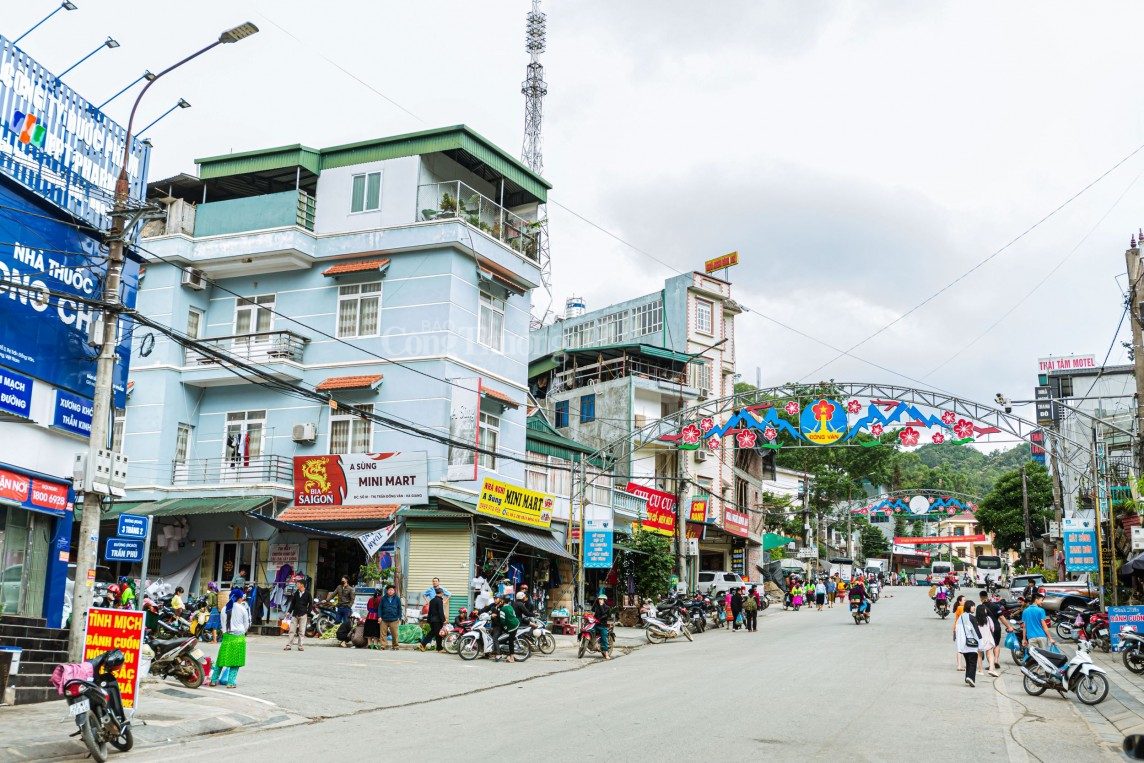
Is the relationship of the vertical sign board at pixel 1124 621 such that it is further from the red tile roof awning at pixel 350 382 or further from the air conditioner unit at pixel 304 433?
the air conditioner unit at pixel 304 433

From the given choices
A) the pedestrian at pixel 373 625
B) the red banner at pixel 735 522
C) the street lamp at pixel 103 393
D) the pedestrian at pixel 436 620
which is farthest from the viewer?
the red banner at pixel 735 522

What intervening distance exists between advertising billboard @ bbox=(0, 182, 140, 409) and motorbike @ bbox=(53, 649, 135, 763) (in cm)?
623

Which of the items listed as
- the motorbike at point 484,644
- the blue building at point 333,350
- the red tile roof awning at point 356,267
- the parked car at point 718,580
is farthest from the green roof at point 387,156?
the parked car at point 718,580

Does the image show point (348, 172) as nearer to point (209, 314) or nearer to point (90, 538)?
point (209, 314)

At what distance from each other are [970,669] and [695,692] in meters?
5.38

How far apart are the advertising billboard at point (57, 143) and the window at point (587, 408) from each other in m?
28.3

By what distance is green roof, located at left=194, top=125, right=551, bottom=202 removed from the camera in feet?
98.7

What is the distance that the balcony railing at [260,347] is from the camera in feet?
99.5

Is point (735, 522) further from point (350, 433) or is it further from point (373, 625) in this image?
point (373, 625)

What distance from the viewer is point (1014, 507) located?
71812mm

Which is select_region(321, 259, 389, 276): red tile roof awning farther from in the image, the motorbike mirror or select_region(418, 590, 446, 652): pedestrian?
the motorbike mirror

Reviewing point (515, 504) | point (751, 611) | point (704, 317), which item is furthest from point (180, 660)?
point (704, 317)

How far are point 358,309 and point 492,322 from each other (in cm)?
415

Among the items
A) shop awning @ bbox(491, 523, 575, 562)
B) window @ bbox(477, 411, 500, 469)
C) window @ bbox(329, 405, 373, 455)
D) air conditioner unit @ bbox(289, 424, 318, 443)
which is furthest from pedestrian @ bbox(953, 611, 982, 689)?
air conditioner unit @ bbox(289, 424, 318, 443)
